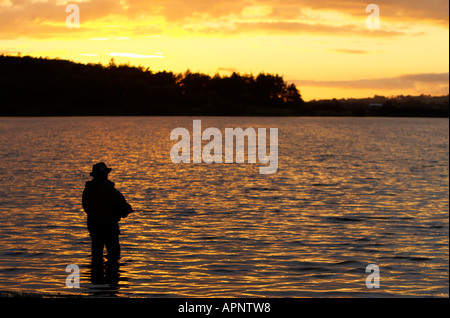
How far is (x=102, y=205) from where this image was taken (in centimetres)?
1268

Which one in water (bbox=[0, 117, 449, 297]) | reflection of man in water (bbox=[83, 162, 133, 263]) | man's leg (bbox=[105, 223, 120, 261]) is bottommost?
water (bbox=[0, 117, 449, 297])

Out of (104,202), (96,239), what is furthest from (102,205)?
(96,239)

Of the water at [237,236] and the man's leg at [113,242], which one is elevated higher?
the man's leg at [113,242]

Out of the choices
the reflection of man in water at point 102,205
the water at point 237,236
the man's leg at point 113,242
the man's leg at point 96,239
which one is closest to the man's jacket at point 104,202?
the reflection of man in water at point 102,205

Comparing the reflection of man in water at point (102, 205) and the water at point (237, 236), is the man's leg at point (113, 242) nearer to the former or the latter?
the reflection of man in water at point (102, 205)

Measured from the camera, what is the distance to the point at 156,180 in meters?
37.8

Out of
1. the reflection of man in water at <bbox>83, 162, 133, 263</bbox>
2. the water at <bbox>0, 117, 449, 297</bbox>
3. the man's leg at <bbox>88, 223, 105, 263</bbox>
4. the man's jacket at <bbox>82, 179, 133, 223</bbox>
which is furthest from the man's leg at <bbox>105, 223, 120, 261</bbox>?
the water at <bbox>0, 117, 449, 297</bbox>

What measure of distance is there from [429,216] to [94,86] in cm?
17254

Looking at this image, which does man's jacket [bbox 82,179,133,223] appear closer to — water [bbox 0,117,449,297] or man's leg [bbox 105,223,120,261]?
man's leg [bbox 105,223,120,261]

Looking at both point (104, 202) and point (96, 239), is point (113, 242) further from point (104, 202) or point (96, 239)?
point (104, 202)

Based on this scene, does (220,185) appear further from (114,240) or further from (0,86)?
(0,86)

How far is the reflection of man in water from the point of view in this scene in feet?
40.8

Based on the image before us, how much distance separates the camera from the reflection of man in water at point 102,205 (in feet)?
40.8
